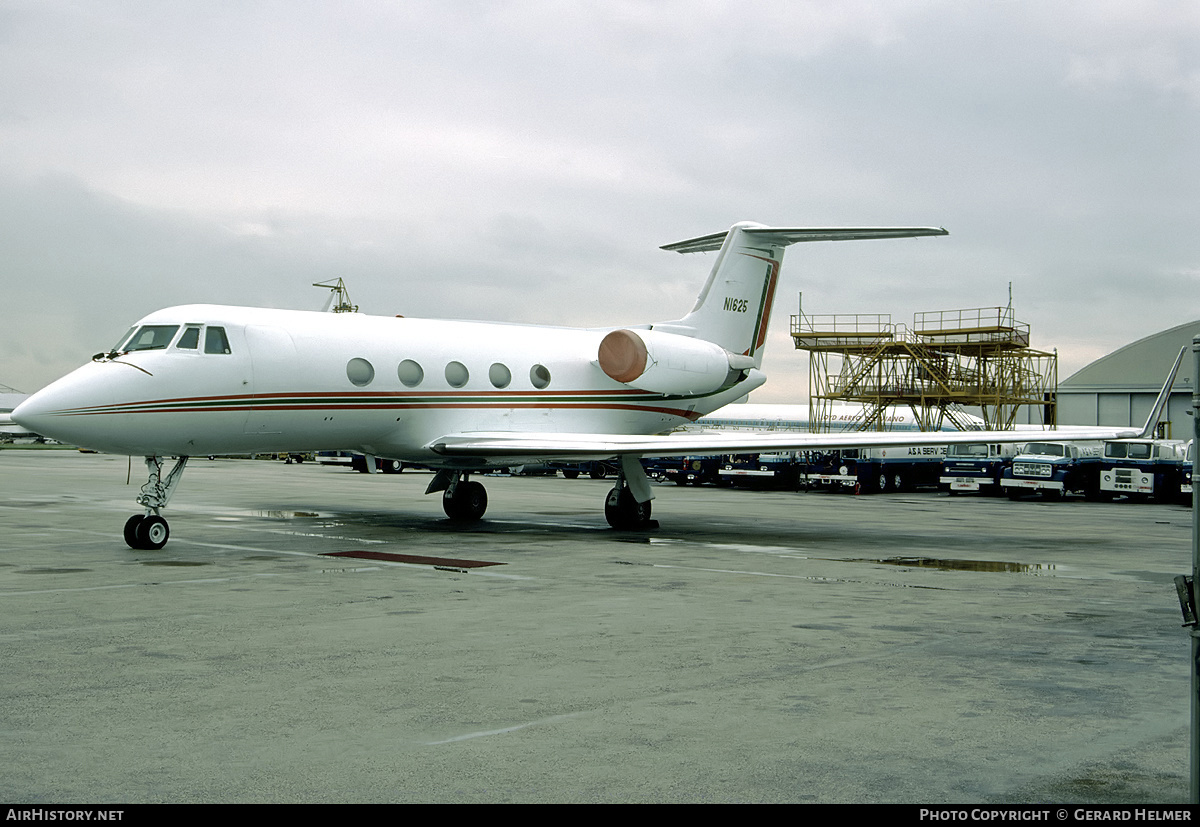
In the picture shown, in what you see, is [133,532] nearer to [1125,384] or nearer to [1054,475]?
[1054,475]

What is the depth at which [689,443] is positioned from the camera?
635 inches

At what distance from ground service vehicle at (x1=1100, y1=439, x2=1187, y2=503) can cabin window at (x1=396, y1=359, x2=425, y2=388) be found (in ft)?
61.7

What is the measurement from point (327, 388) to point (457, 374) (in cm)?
251

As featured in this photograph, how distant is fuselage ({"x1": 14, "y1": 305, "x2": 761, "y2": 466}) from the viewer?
13906 mm

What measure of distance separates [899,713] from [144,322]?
41.4 feet

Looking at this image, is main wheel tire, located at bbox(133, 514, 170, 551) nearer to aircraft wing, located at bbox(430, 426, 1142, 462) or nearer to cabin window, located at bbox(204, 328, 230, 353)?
cabin window, located at bbox(204, 328, 230, 353)

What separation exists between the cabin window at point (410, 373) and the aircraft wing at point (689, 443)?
1064 millimetres

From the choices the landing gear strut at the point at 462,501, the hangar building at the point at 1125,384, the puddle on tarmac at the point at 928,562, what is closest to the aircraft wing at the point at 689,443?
the puddle on tarmac at the point at 928,562

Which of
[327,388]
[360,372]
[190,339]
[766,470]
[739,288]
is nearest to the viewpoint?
[190,339]

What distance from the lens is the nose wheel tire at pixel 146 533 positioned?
13.8 metres

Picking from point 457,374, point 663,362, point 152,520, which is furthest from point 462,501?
point 152,520

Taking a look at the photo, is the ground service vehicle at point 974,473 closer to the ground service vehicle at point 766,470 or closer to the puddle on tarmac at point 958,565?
the ground service vehicle at point 766,470

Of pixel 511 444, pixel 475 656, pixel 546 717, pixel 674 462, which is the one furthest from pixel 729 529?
pixel 674 462

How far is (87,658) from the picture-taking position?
22.9ft
